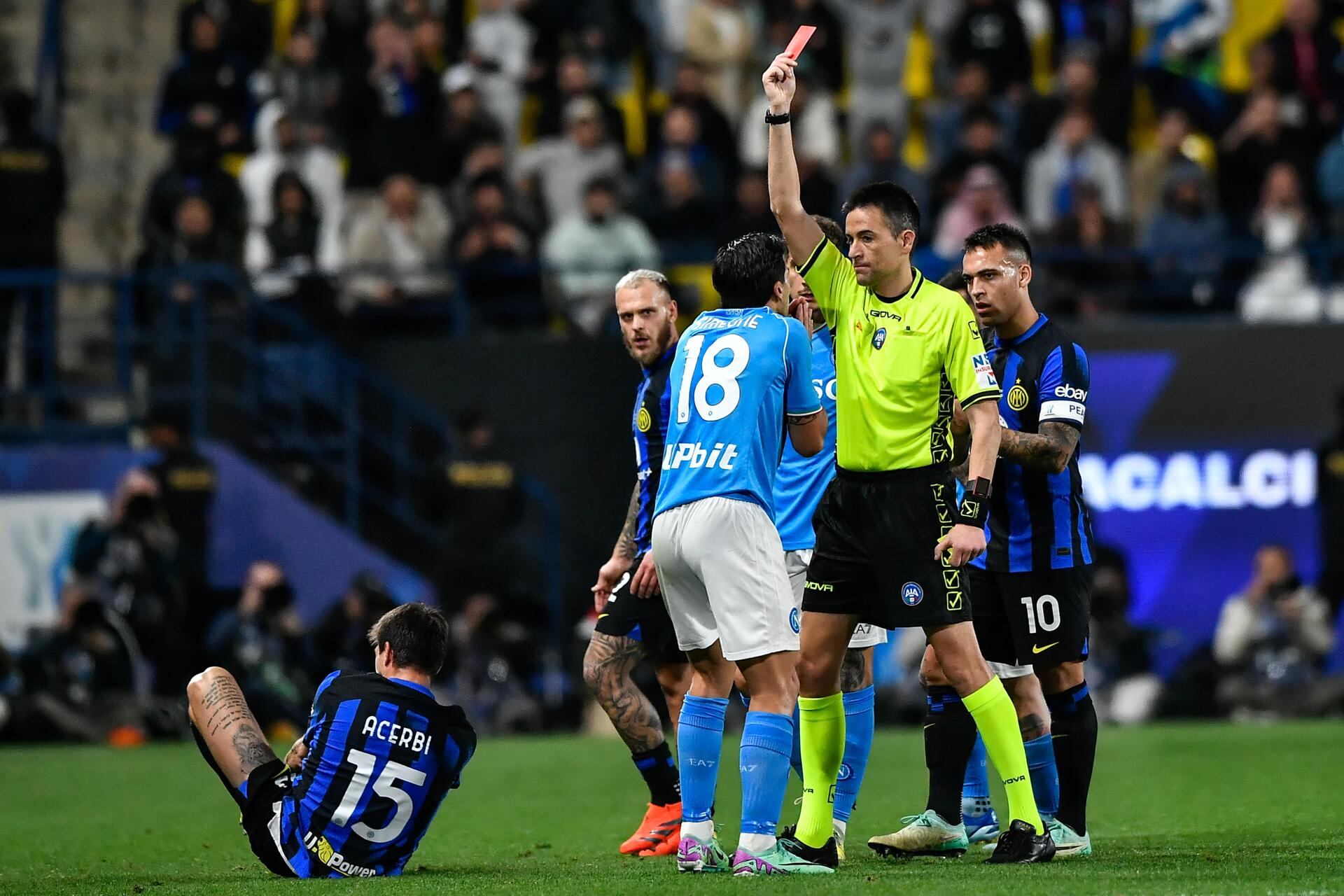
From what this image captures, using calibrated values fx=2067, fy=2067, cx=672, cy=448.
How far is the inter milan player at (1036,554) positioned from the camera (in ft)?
26.9

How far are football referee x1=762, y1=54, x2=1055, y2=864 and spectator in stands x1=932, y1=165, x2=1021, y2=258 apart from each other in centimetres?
1048

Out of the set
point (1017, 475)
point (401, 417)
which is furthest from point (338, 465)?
point (1017, 475)

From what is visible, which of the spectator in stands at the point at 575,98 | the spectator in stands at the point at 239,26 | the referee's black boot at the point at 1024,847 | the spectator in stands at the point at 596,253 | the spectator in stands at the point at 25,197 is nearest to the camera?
the referee's black boot at the point at 1024,847

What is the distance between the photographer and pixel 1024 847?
764 cm

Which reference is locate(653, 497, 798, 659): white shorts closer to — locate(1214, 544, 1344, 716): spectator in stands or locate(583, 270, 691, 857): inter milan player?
locate(583, 270, 691, 857): inter milan player

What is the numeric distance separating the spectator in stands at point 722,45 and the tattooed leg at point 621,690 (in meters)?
12.6

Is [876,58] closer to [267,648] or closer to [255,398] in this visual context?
[255,398]

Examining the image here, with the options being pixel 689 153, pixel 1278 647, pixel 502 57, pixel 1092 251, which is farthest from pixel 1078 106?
pixel 502 57

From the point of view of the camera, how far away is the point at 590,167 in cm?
1962

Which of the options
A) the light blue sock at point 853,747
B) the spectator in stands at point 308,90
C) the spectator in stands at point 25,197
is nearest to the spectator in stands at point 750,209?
the spectator in stands at point 308,90

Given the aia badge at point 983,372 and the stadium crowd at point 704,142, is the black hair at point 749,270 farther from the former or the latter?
the stadium crowd at point 704,142

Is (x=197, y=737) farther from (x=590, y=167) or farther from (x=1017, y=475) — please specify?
(x=590, y=167)

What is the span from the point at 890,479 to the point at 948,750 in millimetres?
1393

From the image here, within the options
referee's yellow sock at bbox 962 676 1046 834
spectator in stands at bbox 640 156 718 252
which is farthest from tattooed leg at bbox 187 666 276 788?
spectator in stands at bbox 640 156 718 252
